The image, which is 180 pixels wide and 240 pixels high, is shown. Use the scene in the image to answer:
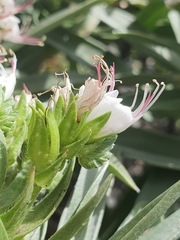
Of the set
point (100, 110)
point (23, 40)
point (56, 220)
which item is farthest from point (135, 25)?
point (100, 110)

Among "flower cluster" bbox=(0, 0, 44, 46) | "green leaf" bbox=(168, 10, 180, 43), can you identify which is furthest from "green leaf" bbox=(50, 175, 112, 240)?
"green leaf" bbox=(168, 10, 180, 43)

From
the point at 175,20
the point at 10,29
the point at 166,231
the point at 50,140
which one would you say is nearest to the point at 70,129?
the point at 50,140

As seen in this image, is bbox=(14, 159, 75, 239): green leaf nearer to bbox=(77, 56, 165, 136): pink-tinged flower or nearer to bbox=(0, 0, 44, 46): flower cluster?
bbox=(77, 56, 165, 136): pink-tinged flower

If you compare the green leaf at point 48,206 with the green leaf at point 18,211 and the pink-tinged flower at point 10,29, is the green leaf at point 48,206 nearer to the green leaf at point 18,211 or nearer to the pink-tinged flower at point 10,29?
the green leaf at point 18,211

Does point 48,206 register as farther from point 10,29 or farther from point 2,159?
point 10,29

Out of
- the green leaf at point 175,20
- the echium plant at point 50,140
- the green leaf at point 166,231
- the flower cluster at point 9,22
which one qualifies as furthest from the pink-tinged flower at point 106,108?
the green leaf at point 175,20

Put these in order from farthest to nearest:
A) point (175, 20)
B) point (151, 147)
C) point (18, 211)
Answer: point (175, 20)
point (151, 147)
point (18, 211)

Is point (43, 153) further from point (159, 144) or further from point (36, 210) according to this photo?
point (159, 144)
